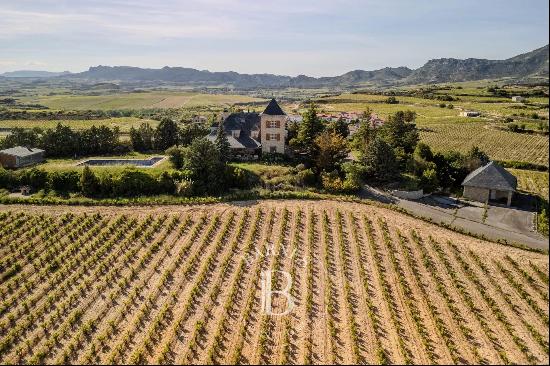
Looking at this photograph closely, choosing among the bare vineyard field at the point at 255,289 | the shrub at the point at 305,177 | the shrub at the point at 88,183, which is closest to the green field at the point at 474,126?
the bare vineyard field at the point at 255,289

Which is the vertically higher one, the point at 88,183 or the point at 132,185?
the point at 88,183

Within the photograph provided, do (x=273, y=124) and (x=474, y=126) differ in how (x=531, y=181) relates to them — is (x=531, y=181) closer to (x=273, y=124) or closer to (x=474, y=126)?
(x=273, y=124)

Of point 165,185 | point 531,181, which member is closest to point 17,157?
point 165,185

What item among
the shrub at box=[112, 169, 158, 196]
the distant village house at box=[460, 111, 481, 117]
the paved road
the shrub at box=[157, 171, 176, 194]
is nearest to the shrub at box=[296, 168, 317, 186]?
the paved road

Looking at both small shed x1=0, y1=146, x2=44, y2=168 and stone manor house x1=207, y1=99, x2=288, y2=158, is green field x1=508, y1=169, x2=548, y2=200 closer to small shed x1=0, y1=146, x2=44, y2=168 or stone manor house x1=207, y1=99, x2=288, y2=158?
stone manor house x1=207, y1=99, x2=288, y2=158

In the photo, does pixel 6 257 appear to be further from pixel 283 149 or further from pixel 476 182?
pixel 476 182

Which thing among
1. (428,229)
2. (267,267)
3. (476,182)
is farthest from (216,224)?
(476,182)

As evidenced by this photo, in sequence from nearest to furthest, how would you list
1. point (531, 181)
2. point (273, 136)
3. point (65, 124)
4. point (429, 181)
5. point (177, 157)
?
1. point (429, 181)
2. point (177, 157)
3. point (531, 181)
4. point (273, 136)
5. point (65, 124)
